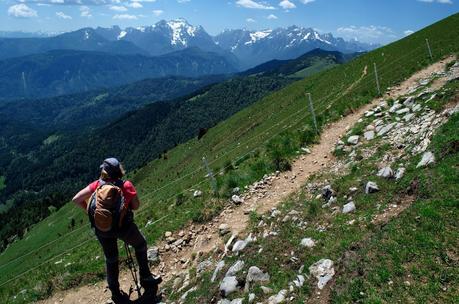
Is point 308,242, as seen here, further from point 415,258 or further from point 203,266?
point 203,266

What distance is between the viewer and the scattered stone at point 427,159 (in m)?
12.9

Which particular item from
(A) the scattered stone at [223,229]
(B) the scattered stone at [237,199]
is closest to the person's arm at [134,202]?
(A) the scattered stone at [223,229]

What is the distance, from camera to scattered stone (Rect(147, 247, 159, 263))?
52.6 ft

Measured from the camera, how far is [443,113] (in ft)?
53.2

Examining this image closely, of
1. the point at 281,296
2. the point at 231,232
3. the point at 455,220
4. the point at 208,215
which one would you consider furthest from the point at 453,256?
the point at 208,215

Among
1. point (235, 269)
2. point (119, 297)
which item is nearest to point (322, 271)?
point (235, 269)

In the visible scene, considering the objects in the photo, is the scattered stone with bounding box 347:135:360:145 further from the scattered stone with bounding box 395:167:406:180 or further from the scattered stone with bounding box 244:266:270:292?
the scattered stone with bounding box 244:266:270:292

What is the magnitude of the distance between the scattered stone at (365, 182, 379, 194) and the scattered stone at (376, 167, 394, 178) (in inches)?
26.0

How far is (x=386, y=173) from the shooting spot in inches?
539

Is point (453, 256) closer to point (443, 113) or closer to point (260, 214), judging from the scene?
point (260, 214)

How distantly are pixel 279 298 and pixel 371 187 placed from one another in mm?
5373

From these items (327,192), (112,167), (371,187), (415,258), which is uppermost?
(112,167)

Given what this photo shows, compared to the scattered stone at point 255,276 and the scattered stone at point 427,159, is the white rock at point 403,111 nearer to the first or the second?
the scattered stone at point 427,159

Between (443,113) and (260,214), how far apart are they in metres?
8.28
